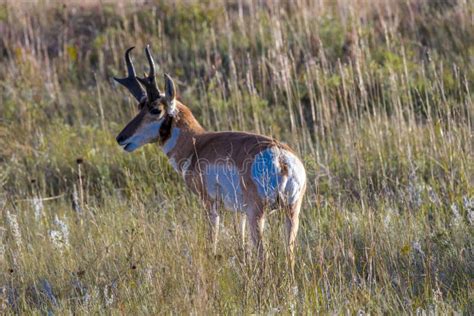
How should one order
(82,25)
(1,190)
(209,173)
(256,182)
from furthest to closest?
1. (82,25)
2. (1,190)
3. (209,173)
4. (256,182)

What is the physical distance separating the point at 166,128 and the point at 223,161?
105cm

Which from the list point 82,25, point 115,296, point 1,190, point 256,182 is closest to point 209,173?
point 256,182

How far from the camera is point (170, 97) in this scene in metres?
7.47

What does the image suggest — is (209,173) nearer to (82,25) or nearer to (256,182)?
(256,182)

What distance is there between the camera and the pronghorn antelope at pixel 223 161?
625cm

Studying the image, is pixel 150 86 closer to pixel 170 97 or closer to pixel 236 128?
pixel 170 97

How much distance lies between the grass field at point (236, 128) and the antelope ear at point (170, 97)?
450 mm

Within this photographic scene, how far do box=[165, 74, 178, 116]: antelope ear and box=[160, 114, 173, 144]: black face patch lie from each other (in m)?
0.06

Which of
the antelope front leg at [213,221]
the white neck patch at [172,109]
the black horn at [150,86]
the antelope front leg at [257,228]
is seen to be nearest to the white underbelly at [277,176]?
the antelope front leg at [257,228]

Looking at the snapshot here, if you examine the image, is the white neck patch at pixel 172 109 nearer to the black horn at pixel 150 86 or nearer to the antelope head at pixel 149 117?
the antelope head at pixel 149 117

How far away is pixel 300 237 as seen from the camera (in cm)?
718

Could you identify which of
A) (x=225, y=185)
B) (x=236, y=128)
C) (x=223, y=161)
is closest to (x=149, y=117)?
(x=223, y=161)

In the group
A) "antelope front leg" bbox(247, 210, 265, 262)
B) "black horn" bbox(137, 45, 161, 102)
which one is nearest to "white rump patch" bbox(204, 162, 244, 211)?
"antelope front leg" bbox(247, 210, 265, 262)

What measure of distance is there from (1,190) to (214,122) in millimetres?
2780
